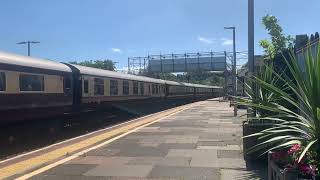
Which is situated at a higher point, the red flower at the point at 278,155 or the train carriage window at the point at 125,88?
the train carriage window at the point at 125,88

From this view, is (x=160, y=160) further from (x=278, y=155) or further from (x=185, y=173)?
(x=278, y=155)

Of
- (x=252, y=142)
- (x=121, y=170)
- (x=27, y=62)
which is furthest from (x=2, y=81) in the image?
(x=252, y=142)

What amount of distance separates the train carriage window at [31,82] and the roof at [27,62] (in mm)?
348

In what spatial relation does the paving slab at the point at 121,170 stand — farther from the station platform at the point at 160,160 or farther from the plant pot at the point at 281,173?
the plant pot at the point at 281,173

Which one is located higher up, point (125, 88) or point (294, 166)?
point (125, 88)

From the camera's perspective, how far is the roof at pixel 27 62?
49.7 feet

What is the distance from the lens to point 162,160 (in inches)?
447

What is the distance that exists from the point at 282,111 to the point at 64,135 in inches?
565

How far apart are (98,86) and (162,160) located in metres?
13.8

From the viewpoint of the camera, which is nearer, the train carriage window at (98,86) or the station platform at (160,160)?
the station platform at (160,160)

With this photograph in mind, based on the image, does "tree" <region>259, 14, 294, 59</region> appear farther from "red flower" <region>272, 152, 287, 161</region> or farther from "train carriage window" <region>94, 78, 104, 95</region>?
"red flower" <region>272, 152, 287, 161</region>

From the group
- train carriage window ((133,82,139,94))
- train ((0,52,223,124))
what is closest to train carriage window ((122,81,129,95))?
train ((0,52,223,124))

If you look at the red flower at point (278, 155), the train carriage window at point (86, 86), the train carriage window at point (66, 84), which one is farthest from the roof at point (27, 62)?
the red flower at point (278, 155)

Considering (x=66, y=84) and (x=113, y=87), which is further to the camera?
(x=113, y=87)
